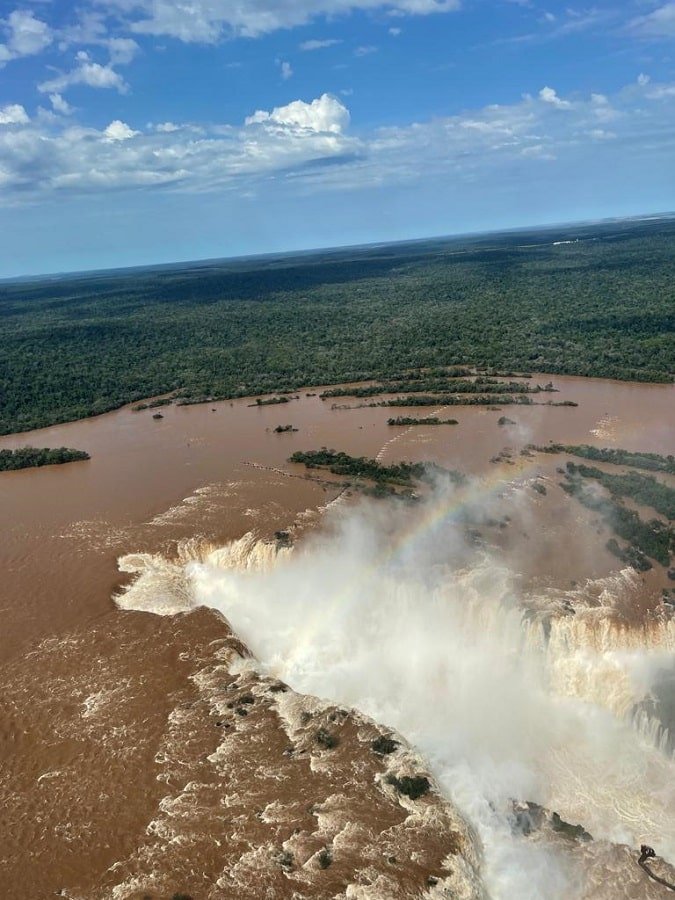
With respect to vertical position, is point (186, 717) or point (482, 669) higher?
point (186, 717)

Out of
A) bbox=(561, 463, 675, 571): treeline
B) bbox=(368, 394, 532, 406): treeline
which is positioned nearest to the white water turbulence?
bbox=(561, 463, 675, 571): treeline

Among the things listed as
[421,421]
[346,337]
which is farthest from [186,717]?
[346,337]

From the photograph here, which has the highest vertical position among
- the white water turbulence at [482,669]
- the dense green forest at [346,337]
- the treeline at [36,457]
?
the dense green forest at [346,337]

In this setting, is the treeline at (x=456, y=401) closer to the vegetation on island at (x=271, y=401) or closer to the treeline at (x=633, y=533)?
the vegetation on island at (x=271, y=401)

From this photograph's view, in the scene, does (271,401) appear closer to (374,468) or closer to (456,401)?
(456,401)

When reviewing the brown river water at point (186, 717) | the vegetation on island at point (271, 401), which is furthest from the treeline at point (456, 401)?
the brown river water at point (186, 717)
